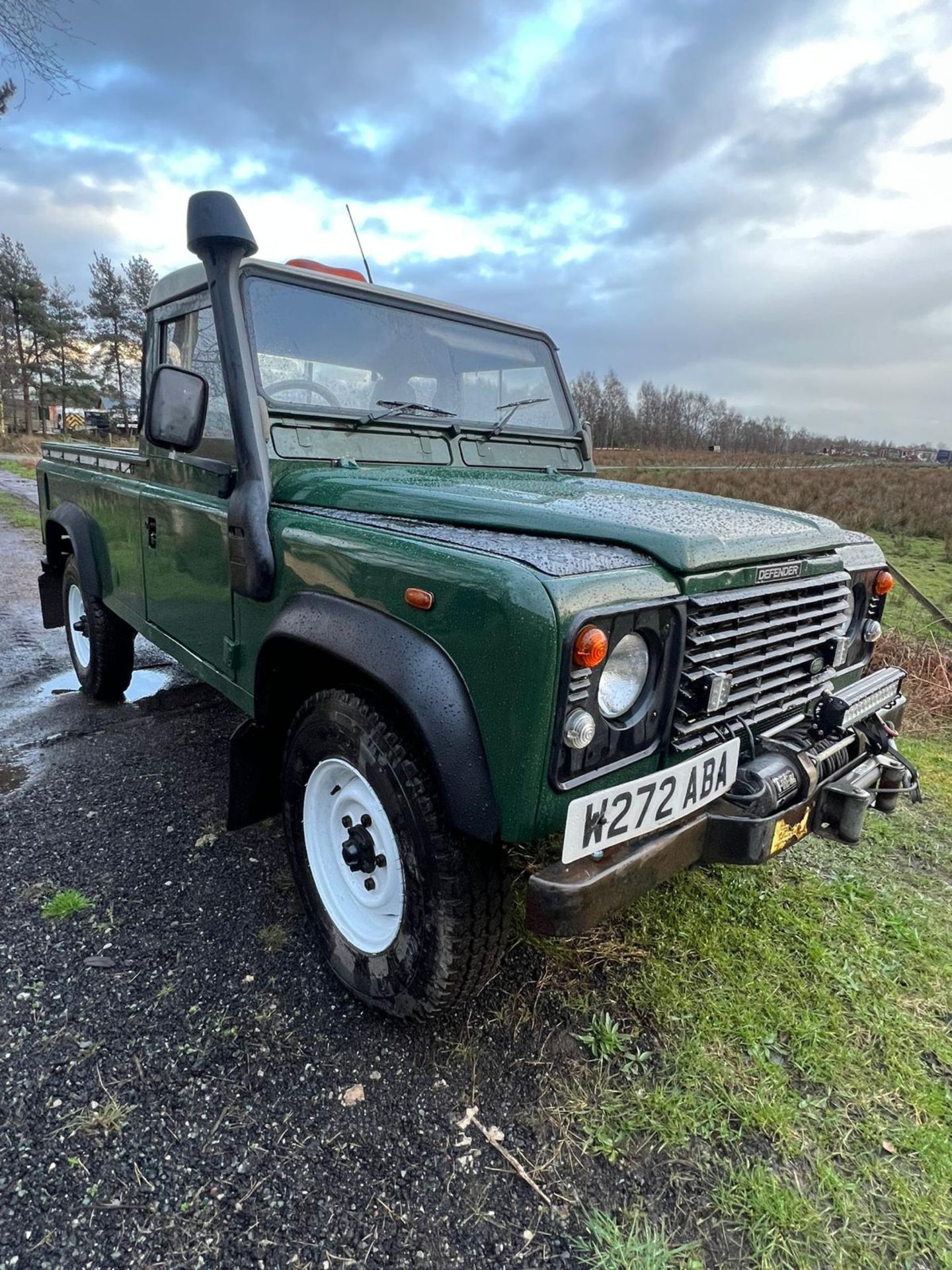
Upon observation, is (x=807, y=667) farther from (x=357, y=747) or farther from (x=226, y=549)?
(x=226, y=549)

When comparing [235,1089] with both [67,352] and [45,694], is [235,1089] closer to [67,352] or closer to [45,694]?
[45,694]

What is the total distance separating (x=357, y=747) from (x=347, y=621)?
0.35 m

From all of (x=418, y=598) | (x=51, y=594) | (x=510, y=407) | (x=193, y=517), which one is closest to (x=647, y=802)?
(x=418, y=598)

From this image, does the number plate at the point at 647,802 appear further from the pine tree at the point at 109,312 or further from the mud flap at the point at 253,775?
the pine tree at the point at 109,312

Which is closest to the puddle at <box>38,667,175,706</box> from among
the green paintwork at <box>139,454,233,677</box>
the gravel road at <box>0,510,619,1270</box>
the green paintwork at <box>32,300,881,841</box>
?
the green paintwork at <box>32,300,881,841</box>

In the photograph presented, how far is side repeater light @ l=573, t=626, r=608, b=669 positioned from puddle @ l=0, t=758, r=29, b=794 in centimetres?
320

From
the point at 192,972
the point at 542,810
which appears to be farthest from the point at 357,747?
the point at 192,972

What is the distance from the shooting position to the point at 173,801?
345 centimetres

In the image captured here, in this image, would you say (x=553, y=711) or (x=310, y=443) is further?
(x=310, y=443)

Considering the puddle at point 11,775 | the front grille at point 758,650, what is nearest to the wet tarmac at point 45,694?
the puddle at point 11,775

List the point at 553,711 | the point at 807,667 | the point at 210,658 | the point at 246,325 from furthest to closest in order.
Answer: the point at 210,658
the point at 246,325
the point at 807,667
the point at 553,711

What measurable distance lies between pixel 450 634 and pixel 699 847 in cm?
85

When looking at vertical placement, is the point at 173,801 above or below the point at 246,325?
below

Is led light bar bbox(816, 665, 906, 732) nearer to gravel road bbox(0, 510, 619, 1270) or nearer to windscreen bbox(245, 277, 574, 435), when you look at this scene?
gravel road bbox(0, 510, 619, 1270)
